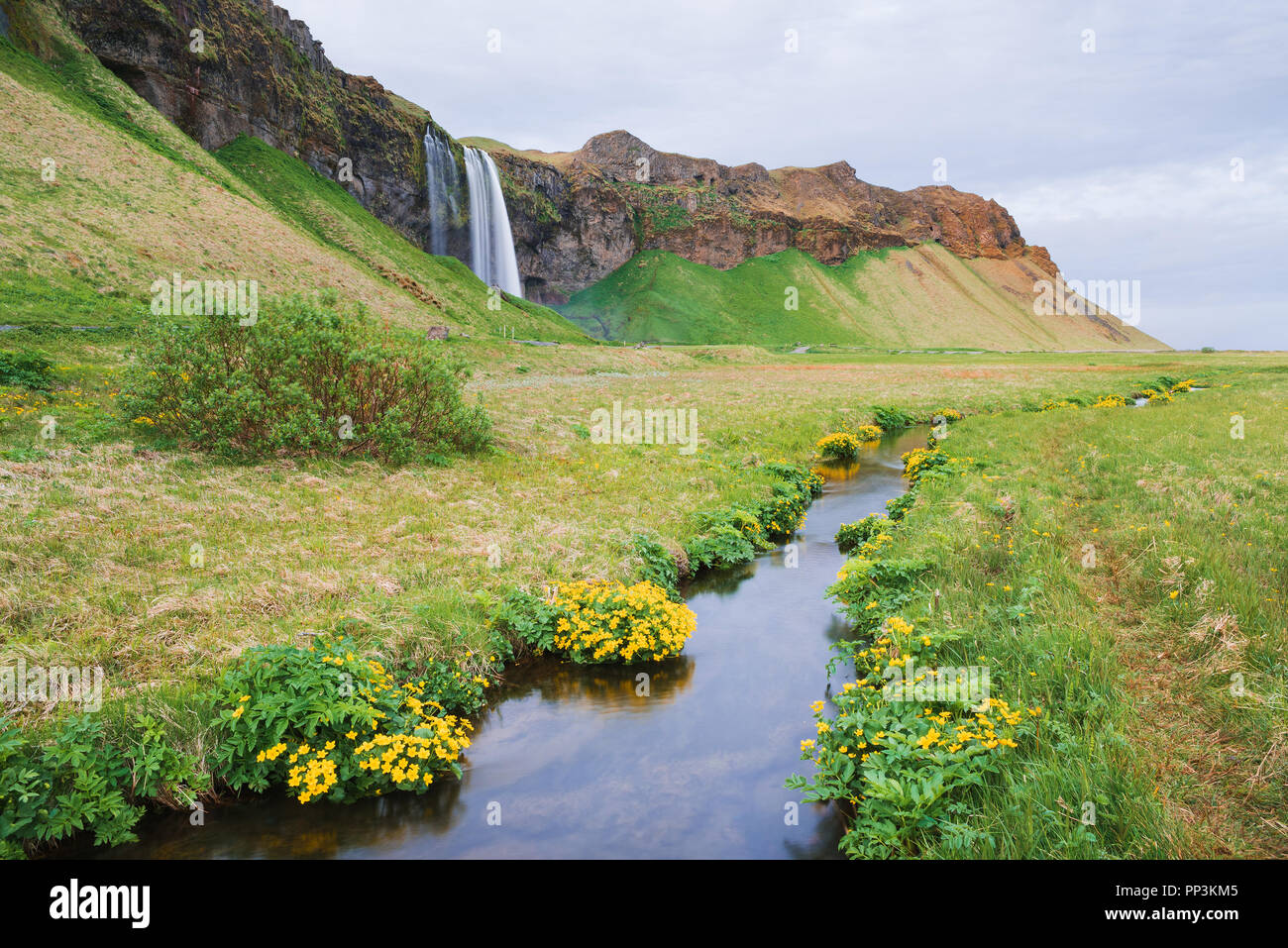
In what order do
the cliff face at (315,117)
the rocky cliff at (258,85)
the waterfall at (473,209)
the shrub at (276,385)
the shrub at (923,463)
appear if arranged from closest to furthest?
the shrub at (276,385)
the shrub at (923,463)
the rocky cliff at (258,85)
the cliff face at (315,117)
the waterfall at (473,209)

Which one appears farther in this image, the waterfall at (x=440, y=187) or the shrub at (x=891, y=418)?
the waterfall at (x=440, y=187)

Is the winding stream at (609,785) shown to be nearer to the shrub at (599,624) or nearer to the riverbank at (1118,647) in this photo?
the shrub at (599,624)

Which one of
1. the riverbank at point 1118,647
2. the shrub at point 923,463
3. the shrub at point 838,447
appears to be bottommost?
the riverbank at point 1118,647

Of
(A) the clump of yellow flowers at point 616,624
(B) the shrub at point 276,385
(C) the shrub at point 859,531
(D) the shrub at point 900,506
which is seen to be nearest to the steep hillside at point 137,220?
(B) the shrub at point 276,385

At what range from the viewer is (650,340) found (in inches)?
5906

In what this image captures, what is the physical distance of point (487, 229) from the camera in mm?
124938

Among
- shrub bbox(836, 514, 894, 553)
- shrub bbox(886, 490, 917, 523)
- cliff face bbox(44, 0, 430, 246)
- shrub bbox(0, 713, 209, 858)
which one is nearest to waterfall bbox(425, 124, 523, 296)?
cliff face bbox(44, 0, 430, 246)

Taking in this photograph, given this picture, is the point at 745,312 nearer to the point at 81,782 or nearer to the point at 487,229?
the point at 487,229

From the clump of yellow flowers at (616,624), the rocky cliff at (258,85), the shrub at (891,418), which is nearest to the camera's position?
the clump of yellow flowers at (616,624)

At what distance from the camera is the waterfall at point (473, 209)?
11906 cm

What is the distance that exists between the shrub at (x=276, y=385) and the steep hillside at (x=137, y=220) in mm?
20418

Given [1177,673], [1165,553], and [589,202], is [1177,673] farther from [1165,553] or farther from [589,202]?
[589,202]

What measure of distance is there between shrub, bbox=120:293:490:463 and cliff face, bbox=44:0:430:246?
89080 mm

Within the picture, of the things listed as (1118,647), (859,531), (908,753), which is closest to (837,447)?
(859,531)
